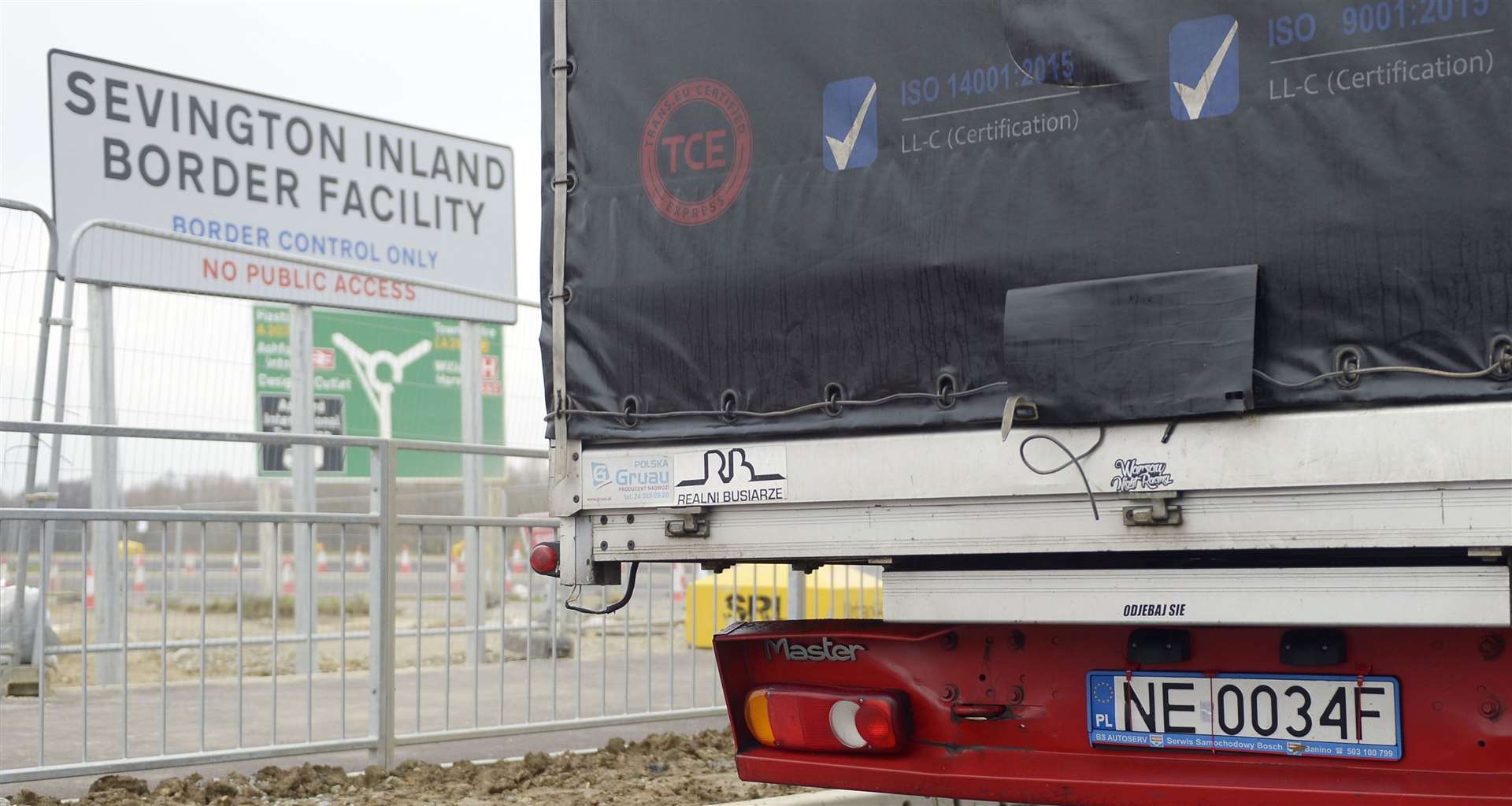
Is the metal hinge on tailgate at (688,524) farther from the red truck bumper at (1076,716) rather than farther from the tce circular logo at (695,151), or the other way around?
the tce circular logo at (695,151)

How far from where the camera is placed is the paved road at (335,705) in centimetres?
630

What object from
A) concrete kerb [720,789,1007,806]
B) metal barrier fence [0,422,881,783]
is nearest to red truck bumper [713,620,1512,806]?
concrete kerb [720,789,1007,806]

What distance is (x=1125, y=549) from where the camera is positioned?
3.80m

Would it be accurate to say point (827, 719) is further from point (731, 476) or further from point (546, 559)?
point (546, 559)

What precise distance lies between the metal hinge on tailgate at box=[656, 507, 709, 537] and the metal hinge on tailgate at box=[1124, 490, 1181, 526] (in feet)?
4.06

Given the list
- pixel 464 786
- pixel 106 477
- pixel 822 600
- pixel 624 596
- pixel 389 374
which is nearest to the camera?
pixel 624 596

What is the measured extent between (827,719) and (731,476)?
856 millimetres

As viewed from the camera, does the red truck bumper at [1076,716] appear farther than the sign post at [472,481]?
No

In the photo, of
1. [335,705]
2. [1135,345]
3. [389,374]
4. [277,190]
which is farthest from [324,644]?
[277,190]

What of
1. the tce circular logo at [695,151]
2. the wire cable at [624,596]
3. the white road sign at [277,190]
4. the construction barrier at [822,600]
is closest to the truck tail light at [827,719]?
the wire cable at [624,596]

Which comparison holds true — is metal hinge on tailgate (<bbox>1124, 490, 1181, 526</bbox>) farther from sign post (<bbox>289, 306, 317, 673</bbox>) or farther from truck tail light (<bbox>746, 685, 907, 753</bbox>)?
sign post (<bbox>289, 306, 317, 673</bbox>)

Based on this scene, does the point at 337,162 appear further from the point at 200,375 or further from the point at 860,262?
the point at 860,262

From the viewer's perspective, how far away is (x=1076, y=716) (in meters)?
4.38

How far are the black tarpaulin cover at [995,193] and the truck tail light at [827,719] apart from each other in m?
0.89
